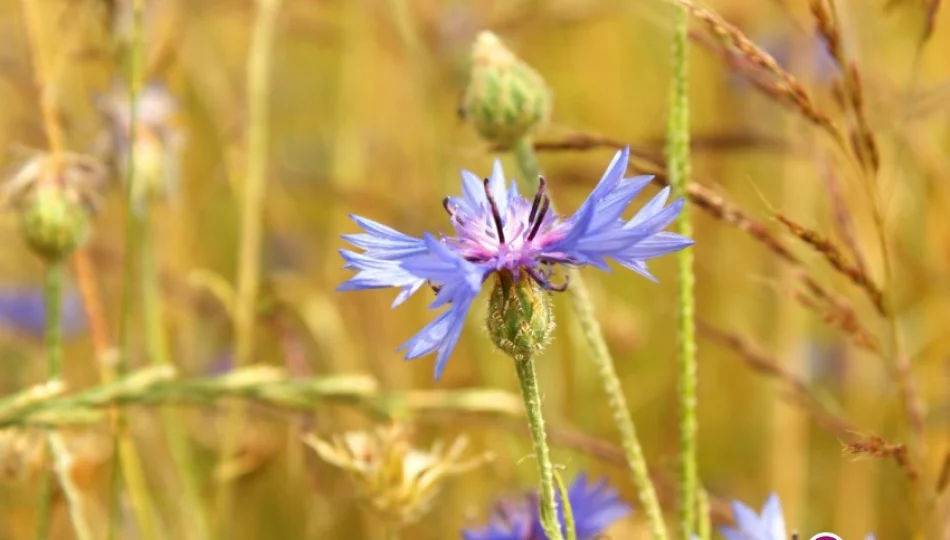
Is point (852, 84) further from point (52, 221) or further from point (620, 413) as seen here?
point (52, 221)

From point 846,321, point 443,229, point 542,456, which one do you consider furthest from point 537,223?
point 443,229

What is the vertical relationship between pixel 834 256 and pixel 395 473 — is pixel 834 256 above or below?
above

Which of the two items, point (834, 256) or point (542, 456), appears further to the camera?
point (834, 256)

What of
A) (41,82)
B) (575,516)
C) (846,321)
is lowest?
(575,516)

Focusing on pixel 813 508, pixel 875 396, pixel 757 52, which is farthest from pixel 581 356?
pixel 757 52

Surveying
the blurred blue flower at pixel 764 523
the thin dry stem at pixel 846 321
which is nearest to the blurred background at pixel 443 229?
the thin dry stem at pixel 846 321

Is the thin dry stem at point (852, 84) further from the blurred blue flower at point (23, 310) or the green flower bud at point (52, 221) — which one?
the blurred blue flower at point (23, 310)

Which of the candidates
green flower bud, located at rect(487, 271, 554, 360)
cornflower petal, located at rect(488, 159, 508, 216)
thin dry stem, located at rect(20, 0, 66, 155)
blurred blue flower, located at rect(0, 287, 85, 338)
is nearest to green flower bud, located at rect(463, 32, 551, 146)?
cornflower petal, located at rect(488, 159, 508, 216)
